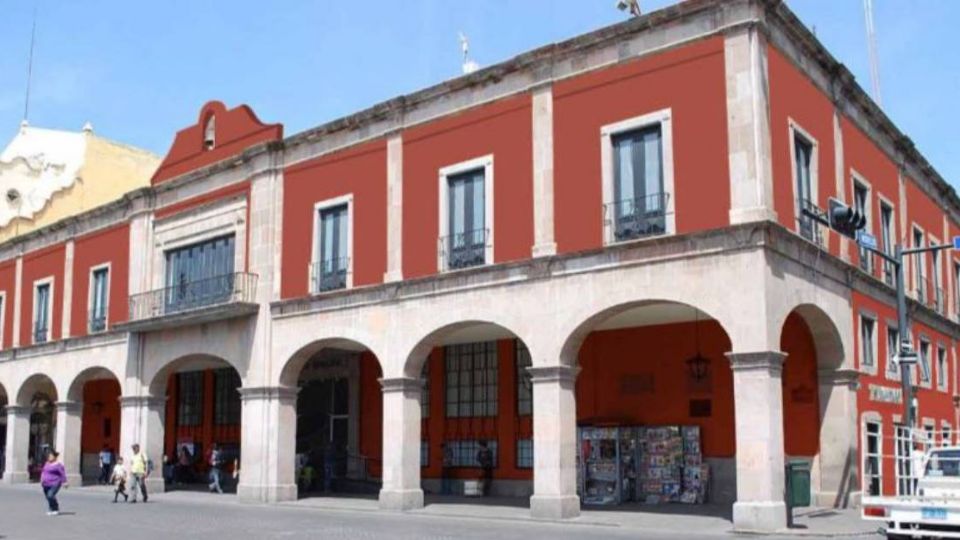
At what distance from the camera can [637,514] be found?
20.8 metres

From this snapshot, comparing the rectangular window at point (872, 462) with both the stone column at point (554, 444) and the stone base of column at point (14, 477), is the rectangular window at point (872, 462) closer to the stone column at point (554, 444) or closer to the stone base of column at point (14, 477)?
the stone column at point (554, 444)

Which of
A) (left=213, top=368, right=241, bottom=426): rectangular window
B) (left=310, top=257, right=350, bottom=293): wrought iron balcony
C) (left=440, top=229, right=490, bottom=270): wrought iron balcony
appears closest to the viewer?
(left=440, top=229, right=490, bottom=270): wrought iron balcony

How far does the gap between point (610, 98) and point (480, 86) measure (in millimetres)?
3545

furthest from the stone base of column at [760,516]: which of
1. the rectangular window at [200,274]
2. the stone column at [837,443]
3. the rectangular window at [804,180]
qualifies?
the rectangular window at [200,274]

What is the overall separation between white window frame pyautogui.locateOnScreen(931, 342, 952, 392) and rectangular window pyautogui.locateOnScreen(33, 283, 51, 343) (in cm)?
2906

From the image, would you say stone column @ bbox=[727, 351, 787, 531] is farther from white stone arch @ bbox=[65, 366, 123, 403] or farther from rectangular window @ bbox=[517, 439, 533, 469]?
white stone arch @ bbox=[65, 366, 123, 403]

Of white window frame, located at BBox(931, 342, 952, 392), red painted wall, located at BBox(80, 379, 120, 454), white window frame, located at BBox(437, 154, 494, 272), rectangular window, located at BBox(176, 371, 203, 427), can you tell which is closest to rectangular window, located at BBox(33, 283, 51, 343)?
red painted wall, located at BBox(80, 379, 120, 454)

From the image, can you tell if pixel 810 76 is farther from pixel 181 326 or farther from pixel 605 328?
pixel 181 326

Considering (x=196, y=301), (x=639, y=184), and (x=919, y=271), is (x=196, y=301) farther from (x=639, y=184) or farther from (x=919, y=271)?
(x=919, y=271)

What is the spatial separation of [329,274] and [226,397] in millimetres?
11515

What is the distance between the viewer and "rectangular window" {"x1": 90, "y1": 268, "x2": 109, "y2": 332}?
3334 centimetres

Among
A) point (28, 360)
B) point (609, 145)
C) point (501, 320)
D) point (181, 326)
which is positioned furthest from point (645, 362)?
point (28, 360)

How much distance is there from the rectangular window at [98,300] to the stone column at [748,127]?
22.4 metres

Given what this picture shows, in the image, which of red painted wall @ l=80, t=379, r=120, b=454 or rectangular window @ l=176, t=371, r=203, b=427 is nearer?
rectangular window @ l=176, t=371, r=203, b=427
